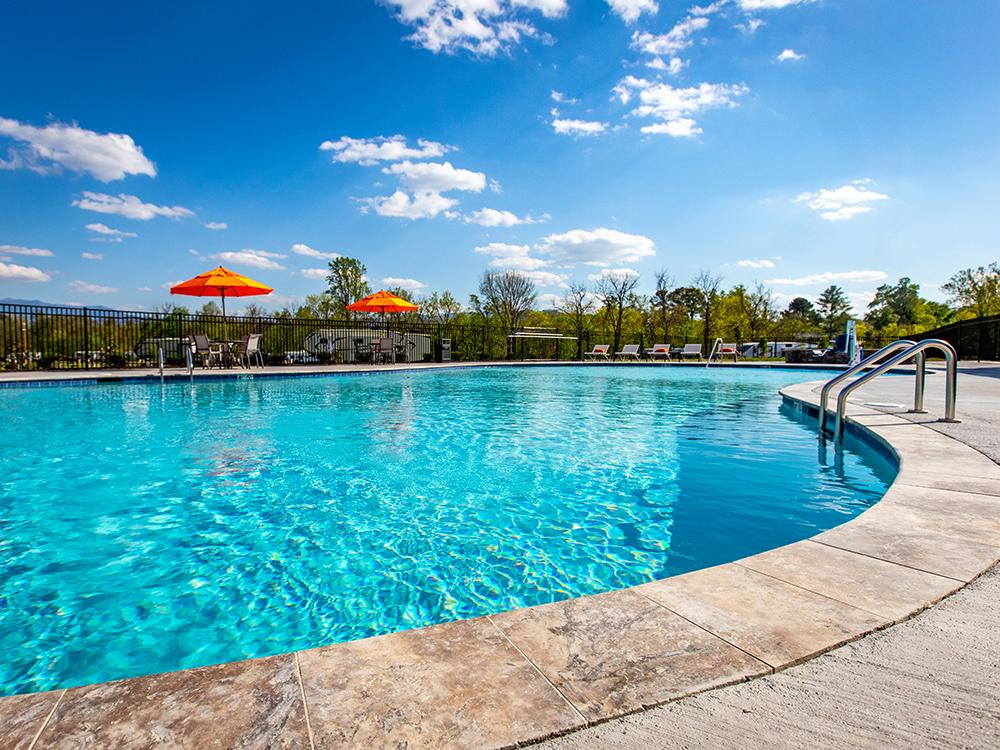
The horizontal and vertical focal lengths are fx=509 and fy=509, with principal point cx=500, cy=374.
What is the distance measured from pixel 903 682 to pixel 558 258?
3402 cm

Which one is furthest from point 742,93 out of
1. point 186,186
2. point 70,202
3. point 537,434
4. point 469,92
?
point 70,202

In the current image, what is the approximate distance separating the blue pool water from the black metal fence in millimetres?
16928

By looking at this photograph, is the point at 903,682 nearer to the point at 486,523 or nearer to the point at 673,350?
the point at 486,523

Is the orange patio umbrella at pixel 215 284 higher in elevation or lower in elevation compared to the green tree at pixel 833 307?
lower

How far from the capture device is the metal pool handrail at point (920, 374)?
15.5 ft

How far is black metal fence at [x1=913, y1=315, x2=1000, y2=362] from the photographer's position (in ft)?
59.0

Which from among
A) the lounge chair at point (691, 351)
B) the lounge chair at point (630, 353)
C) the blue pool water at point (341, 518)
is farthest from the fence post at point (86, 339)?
the lounge chair at point (691, 351)

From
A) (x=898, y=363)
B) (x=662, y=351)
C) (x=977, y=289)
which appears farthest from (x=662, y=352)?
(x=977, y=289)

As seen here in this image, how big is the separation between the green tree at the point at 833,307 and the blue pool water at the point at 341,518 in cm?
5501

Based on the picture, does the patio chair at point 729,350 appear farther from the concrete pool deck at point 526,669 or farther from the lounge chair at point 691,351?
the concrete pool deck at point 526,669

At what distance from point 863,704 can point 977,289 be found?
148 ft

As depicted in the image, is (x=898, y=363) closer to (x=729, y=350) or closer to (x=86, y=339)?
(x=86, y=339)

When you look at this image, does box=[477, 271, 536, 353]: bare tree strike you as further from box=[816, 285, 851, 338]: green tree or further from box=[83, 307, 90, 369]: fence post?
box=[816, 285, 851, 338]: green tree

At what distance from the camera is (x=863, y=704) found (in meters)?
1.14
